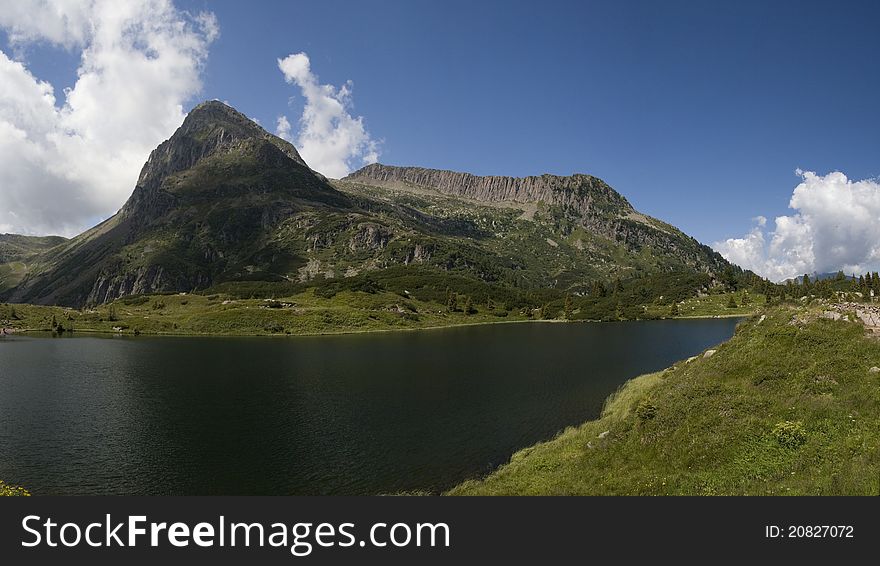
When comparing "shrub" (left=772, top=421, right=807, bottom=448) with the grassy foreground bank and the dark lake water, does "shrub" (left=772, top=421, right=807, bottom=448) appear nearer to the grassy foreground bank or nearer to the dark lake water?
the grassy foreground bank

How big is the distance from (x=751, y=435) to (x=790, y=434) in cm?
252

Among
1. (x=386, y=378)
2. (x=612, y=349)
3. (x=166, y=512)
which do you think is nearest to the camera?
(x=166, y=512)

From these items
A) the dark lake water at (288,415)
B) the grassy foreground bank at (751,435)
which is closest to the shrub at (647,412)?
the grassy foreground bank at (751,435)

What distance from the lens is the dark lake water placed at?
48.4 meters

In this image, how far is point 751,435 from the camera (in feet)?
106

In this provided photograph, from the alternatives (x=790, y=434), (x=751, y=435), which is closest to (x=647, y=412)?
(x=751, y=435)

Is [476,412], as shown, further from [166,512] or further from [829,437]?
[166,512]

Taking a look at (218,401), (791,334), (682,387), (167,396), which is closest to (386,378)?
(218,401)

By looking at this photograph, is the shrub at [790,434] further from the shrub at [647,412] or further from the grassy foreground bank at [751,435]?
the shrub at [647,412]

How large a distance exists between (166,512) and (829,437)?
→ 38.5 m

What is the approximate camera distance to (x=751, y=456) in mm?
30109

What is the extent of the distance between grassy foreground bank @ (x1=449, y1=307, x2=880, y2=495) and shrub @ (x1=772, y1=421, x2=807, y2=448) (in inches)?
2.2

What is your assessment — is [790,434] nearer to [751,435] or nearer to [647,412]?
[751,435]

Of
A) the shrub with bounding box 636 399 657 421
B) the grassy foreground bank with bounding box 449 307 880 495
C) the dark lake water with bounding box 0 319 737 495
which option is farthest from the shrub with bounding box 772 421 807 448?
the dark lake water with bounding box 0 319 737 495
